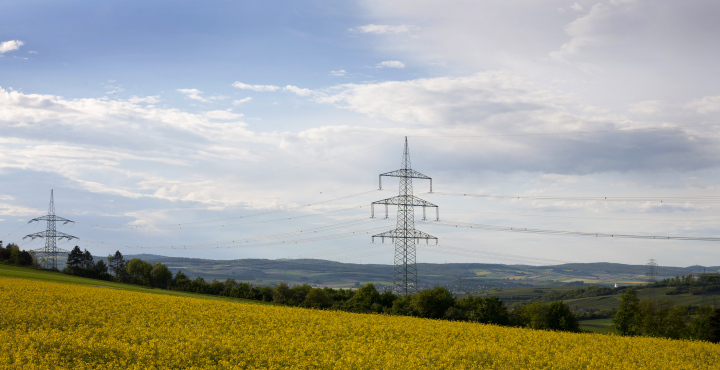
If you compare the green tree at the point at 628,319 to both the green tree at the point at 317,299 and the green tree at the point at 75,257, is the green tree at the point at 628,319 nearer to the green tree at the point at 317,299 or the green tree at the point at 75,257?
the green tree at the point at 317,299

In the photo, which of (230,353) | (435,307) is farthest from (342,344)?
(435,307)

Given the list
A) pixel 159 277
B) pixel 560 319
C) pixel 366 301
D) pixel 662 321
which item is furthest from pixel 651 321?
pixel 159 277

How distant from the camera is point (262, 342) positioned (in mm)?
29094

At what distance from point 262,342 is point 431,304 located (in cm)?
4557

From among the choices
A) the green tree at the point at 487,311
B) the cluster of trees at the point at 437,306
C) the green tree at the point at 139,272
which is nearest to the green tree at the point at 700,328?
the cluster of trees at the point at 437,306

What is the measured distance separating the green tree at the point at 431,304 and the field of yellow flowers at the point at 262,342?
27197mm

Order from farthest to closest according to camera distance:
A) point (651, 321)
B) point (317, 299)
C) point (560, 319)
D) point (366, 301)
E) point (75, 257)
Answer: point (75, 257)
point (651, 321)
point (317, 299)
point (366, 301)
point (560, 319)

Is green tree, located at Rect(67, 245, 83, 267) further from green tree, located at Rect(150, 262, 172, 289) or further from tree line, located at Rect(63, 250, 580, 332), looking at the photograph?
tree line, located at Rect(63, 250, 580, 332)

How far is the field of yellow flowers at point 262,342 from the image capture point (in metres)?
24.6

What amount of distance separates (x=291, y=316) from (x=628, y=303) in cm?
7475

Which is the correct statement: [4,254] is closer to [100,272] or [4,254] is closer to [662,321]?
[100,272]

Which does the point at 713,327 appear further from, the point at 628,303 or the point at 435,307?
the point at 435,307

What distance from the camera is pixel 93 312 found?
37.7 meters

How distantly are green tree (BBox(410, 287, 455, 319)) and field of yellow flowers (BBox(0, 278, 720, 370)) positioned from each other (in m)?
27.2
